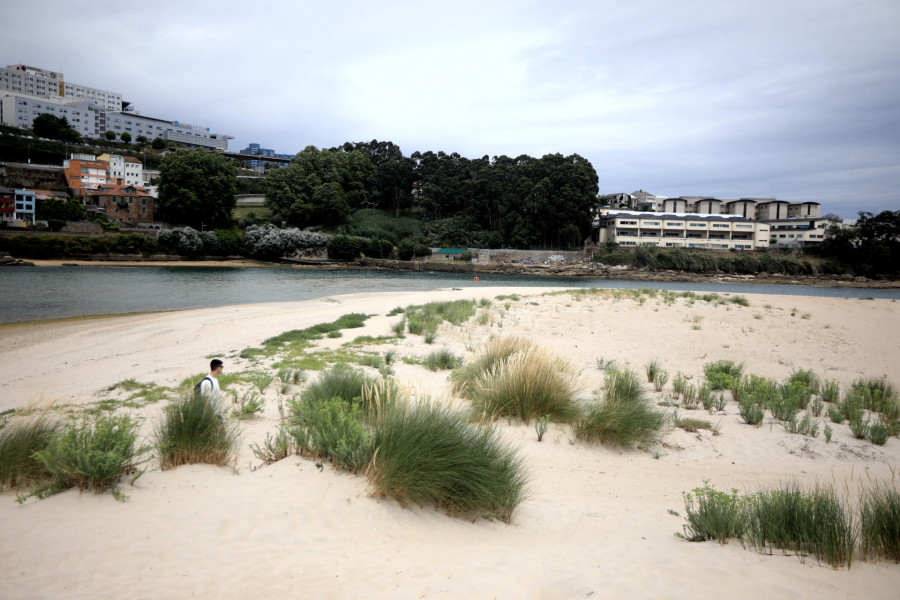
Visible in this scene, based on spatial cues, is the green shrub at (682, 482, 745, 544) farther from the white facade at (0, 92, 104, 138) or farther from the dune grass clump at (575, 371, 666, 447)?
the white facade at (0, 92, 104, 138)

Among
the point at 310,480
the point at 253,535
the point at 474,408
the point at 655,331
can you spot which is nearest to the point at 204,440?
the point at 310,480

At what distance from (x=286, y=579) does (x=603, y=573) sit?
222cm

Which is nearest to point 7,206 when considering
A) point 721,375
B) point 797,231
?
point 721,375

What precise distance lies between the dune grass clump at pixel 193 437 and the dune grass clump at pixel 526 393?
11.3ft

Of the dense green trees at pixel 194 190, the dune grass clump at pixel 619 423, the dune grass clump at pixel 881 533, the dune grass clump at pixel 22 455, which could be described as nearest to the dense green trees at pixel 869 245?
the dune grass clump at pixel 619 423

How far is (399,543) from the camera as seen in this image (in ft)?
12.0

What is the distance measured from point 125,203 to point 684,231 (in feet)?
334

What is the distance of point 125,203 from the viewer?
253 ft

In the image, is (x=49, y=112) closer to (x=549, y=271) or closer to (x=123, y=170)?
(x=123, y=170)

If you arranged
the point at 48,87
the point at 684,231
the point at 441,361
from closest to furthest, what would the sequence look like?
1. the point at 441,361
2. the point at 684,231
3. the point at 48,87

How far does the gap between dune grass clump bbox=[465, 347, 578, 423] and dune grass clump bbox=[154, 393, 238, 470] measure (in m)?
3.46

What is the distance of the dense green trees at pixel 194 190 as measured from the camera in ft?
253

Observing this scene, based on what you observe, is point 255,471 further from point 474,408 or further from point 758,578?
point 758,578

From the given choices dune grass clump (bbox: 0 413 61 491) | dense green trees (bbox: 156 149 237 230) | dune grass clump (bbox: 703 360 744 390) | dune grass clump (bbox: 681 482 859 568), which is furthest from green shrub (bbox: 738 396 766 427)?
dense green trees (bbox: 156 149 237 230)
